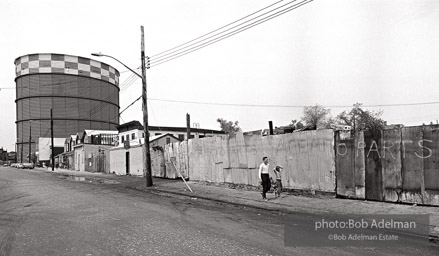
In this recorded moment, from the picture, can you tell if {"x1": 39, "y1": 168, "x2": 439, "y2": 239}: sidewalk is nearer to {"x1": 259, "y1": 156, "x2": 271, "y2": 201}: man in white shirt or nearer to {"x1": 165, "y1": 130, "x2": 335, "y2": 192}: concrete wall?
{"x1": 259, "y1": 156, "x2": 271, "y2": 201}: man in white shirt

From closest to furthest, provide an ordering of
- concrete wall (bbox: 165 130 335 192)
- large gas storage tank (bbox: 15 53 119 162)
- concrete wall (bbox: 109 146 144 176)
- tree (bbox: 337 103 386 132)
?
concrete wall (bbox: 165 130 335 192) < concrete wall (bbox: 109 146 144 176) < tree (bbox: 337 103 386 132) < large gas storage tank (bbox: 15 53 119 162)

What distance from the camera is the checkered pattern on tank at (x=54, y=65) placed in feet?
275

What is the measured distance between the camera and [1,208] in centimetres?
1098

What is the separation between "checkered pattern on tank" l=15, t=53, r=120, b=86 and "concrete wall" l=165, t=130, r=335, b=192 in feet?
242

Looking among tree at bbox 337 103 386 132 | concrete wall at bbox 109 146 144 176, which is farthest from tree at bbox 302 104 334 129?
concrete wall at bbox 109 146 144 176

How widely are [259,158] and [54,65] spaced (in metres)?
83.1

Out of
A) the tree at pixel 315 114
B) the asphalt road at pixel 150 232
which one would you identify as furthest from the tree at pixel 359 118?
the asphalt road at pixel 150 232

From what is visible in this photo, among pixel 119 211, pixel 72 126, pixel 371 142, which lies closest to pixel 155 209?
pixel 119 211

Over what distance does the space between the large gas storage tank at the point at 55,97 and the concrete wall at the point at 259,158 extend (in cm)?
7114

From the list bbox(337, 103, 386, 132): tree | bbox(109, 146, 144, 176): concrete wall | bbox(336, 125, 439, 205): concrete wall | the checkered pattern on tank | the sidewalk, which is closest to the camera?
the sidewalk

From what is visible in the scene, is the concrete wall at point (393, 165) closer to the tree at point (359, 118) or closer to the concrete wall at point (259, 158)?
the concrete wall at point (259, 158)

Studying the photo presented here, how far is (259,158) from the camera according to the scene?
50.5 ft

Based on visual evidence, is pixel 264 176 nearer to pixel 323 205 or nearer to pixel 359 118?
pixel 323 205

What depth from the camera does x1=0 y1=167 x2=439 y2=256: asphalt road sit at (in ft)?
18.7
